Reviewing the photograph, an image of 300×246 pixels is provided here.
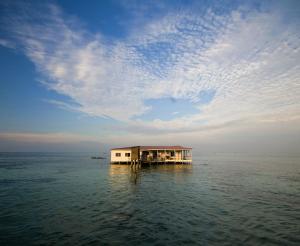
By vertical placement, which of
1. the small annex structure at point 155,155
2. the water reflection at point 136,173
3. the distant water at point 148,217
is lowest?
the distant water at point 148,217

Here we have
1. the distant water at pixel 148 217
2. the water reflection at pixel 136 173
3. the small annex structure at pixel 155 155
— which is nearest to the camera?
the distant water at pixel 148 217

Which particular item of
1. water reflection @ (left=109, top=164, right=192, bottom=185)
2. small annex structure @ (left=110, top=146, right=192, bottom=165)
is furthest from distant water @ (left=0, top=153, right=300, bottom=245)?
small annex structure @ (left=110, top=146, right=192, bottom=165)

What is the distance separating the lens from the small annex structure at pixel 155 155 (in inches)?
2474

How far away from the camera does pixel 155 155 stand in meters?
66.6

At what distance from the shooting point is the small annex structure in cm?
6284

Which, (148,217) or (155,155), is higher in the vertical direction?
(155,155)

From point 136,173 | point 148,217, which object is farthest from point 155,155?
point 148,217

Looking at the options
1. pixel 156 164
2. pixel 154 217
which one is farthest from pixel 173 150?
pixel 154 217

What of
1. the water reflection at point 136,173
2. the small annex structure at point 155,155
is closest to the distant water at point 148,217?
the water reflection at point 136,173

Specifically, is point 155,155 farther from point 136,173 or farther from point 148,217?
point 148,217

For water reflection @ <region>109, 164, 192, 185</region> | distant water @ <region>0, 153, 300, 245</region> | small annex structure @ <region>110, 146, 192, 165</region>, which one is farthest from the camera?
small annex structure @ <region>110, 146, 192, 165</region>

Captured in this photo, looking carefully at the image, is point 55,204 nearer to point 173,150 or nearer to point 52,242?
point 52,242

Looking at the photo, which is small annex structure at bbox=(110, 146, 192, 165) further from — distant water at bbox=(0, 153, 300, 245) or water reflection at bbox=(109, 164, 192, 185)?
distant water at bbox=(0, 153, 300, 245)

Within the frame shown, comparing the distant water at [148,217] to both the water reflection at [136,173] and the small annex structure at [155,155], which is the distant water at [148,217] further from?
the small annex structure at [155,155]
